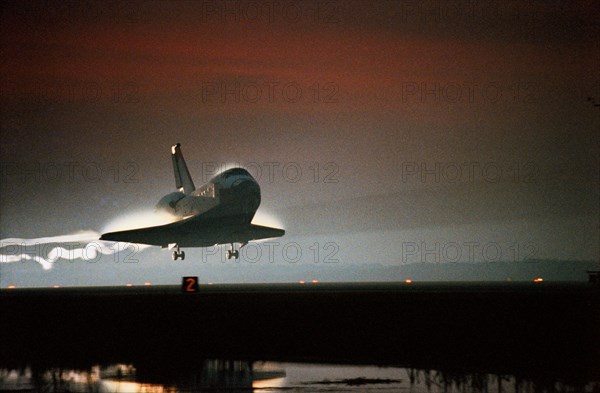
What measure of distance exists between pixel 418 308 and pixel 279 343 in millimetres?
19792

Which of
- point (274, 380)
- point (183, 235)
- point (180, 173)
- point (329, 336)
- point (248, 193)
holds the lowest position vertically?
point (274, 380)

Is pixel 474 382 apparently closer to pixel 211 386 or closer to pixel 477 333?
pixel 211 386

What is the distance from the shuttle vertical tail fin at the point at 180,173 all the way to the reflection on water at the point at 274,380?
4204 inches

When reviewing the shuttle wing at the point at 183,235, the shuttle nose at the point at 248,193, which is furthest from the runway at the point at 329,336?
the shuttle wing at the point at 183,235

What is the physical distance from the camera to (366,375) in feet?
70.1

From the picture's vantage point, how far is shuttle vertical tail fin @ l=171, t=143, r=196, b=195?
130 m

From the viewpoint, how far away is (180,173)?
131000 mm

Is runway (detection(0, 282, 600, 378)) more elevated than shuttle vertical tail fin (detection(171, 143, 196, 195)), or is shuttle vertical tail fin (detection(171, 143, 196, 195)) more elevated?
shuttle vertical tail fin (detection(171, 143, 196, 195))

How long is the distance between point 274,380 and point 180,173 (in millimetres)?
112031

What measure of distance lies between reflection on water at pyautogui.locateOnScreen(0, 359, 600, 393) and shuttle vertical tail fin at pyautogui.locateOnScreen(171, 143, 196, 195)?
107 metres

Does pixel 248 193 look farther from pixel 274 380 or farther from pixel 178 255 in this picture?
pixel 274 380

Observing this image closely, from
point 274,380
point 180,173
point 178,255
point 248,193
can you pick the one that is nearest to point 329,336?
point 274,380

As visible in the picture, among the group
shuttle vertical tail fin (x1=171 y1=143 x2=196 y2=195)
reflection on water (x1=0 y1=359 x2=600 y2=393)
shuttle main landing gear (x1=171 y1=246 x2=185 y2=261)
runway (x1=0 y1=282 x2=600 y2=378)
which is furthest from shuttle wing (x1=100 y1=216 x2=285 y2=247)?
reflection on water (x1=0 y1=359 x2=600 y2=393)

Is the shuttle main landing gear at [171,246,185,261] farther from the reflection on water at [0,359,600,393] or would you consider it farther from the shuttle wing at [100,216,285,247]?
the reflection on water at [0,359,600,393]
